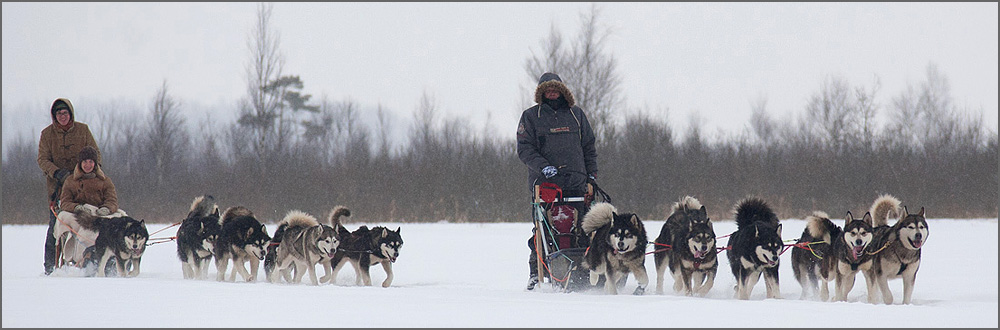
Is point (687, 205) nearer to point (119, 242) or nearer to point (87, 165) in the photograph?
point (119, 242)

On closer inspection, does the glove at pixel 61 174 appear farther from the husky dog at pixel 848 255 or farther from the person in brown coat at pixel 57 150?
the husky dog at pixel 848 255

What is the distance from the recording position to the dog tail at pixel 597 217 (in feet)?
20.4

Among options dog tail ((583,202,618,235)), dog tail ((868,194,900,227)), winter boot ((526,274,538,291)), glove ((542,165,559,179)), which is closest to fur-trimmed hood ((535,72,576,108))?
glove ((542,165,559,179))

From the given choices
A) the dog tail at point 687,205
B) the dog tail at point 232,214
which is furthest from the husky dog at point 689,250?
the dog tail at point 232,214

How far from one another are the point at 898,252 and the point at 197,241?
609 cm

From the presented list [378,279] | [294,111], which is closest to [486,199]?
[378,279]

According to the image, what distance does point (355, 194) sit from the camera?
19547mm

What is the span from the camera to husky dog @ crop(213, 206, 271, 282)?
7.69 m

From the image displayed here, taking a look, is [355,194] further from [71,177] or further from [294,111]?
[294,111]

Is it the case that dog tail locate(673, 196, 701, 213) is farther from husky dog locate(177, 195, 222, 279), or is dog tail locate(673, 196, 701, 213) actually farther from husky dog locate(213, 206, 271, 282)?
husky dog locate(177, 195, 222, 279)

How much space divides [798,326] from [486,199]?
15.2 m

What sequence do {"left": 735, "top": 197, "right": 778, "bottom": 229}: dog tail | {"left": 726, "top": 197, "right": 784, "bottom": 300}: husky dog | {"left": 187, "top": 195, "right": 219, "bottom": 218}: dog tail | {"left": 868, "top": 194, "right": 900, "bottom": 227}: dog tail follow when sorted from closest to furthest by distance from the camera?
{"left": 726, "top": 197, "right": 784, "bottom": 300}: husky dog → {"left": 868, "top": 194, "right": 900, "bottom": 227}: dog tail → {"left": 735, "top": 197, "right": 778, "bottom": 229}: dog tail → {"left": 187, "top": 195, "right": 219, "bottom": 218}: dog tail

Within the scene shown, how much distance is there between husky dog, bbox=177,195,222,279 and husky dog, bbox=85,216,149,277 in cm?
38

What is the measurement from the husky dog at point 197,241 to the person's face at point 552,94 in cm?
351
